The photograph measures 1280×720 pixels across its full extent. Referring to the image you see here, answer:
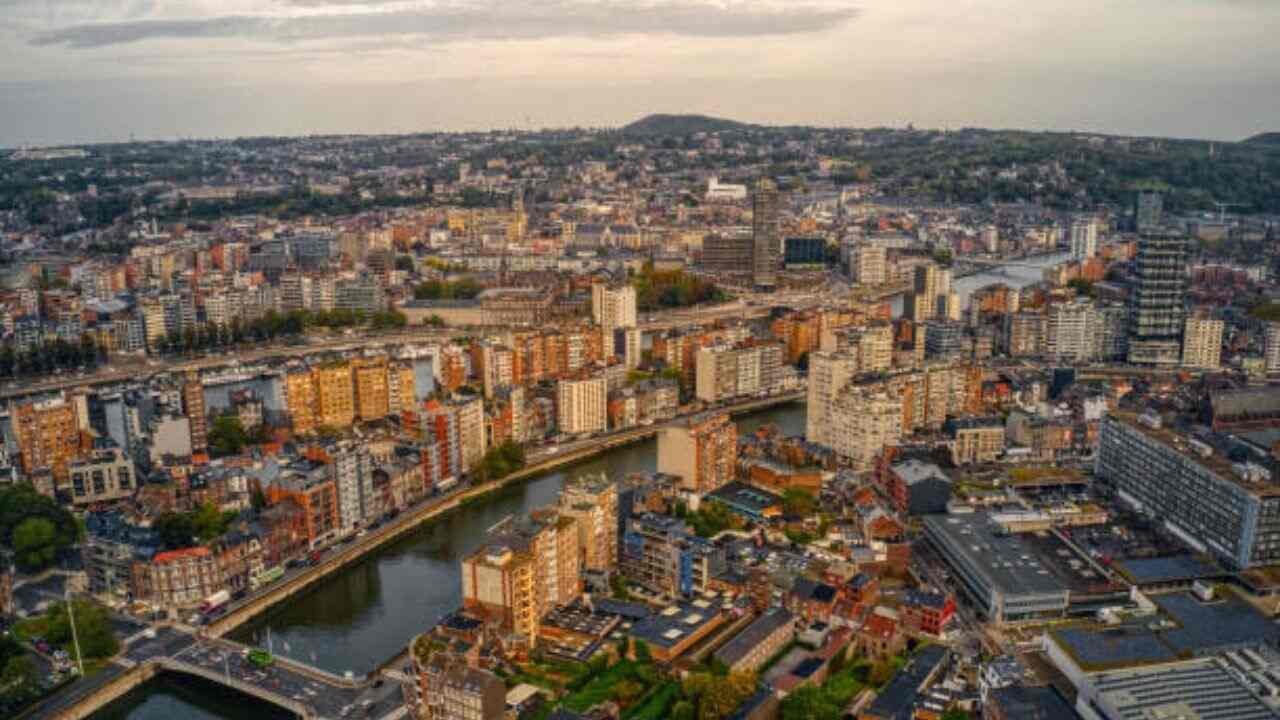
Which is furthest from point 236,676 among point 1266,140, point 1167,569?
point 1266,140

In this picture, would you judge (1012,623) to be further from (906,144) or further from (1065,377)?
(906,144)

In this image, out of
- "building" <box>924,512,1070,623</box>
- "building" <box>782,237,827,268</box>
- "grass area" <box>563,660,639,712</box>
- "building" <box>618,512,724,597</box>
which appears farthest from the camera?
"building" <box>782,237,827,268</box>

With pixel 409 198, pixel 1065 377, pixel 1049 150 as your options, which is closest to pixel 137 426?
pixel 1065 377

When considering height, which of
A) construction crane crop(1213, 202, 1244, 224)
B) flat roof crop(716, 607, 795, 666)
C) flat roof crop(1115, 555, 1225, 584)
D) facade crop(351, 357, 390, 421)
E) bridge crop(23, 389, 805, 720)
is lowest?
bridge crop(23, 389, 805, 720)

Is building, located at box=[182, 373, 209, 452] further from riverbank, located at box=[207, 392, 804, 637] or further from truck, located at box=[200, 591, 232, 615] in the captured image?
truck, located at box=[200, 591, 232, 615]

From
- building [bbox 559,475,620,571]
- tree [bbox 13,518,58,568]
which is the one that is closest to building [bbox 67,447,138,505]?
tree [bbox 13,518,58,568]

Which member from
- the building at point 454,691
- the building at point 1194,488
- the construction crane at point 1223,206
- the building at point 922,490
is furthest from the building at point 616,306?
the construction crane at point 1223,206
